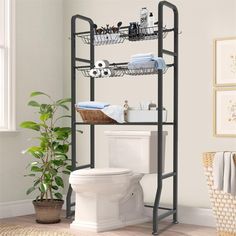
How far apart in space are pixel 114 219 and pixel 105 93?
4.39 ft

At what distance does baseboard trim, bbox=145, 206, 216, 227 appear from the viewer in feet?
14.8

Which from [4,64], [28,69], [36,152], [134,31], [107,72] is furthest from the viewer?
[28,69]

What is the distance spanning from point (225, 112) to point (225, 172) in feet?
2.32

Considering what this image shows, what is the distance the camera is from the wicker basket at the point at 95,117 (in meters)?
4.54

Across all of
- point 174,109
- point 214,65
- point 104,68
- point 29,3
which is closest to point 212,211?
point 174,109

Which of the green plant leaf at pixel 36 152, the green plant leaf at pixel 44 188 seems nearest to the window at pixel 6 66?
the green plant leaf at pixel 36 152

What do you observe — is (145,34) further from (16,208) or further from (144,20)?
(16,208)

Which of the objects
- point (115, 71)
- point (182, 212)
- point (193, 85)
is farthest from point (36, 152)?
point (193, 85)

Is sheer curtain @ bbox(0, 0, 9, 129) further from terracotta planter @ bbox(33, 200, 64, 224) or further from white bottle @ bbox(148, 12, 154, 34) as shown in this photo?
white bottle @ bbox(148, 12, 154, 34)

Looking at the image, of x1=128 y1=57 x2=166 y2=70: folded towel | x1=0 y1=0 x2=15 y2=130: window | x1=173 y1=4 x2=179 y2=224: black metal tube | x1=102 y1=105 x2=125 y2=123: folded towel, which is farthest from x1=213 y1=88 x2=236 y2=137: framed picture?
x1=0 y1=0 x2=15 y2=130: window

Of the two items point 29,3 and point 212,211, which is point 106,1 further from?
point 212,211

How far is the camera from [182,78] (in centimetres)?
471

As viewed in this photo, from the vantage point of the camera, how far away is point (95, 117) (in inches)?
180

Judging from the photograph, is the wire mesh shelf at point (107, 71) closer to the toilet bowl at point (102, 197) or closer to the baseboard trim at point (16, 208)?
the toilet bowl at point (102, 197)
